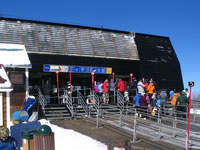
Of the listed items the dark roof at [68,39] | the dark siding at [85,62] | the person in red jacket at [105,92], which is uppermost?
the dark roof at [68,39]

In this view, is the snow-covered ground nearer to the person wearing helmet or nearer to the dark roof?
the person wearing helmet

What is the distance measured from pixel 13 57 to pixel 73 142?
530 cm

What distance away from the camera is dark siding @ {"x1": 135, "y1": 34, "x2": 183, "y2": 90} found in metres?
21.3

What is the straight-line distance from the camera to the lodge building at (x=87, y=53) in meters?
18.0

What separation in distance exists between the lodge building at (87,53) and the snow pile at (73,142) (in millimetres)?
7250

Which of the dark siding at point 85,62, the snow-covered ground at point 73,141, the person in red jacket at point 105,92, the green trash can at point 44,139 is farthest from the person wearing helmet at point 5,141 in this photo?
the dark siding at point 85,62

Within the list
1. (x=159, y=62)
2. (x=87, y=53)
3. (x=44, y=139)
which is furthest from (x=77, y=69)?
(x=44, y=139)

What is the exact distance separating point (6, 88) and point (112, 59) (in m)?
12.5

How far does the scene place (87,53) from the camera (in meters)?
19.6

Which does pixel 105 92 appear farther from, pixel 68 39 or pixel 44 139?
pixel 44 139

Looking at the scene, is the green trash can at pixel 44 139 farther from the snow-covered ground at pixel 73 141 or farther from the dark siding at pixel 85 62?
the dark siding at pixel 85 62

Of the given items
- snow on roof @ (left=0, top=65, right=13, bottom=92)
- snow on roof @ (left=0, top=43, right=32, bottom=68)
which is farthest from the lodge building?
snow on roof @ (left=0, top=65, right=13, bottom=92)

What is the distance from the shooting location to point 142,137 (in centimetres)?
1046

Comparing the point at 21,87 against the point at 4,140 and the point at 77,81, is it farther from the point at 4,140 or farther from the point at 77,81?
the point at 77,81
